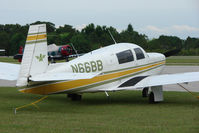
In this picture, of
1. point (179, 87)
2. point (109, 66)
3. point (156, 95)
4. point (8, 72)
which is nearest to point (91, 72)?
point (109, 66)

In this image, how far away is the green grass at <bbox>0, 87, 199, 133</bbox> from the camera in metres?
6.80

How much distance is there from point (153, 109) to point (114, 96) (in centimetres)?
380

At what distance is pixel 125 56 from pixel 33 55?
3.73m

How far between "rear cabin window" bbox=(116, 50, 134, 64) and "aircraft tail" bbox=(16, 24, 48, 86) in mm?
2975

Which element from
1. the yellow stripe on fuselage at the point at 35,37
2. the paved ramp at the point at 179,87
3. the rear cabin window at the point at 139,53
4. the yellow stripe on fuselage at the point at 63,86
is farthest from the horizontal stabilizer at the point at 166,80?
the paved ramp at the point at 179,87

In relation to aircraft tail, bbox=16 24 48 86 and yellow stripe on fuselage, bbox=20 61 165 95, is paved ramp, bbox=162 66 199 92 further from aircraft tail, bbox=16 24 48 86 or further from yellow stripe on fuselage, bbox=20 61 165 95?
aircraft tail, bbox=16 24 48 86

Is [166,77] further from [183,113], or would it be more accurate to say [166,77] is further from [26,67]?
[26,67]

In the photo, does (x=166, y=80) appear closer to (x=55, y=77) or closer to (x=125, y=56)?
(x=125, y=56)

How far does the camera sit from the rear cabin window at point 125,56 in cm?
1192

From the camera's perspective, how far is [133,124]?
7.43 meters

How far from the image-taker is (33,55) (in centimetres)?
952

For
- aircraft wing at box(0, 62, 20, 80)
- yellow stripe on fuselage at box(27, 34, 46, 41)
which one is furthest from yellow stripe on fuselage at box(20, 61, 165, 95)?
aircraft wing at box(0, 62, 20, 80)

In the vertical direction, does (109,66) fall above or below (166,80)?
above

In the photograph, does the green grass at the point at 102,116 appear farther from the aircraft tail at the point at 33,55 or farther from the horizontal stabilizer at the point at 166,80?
the aircraft tail at the point at 33,55
